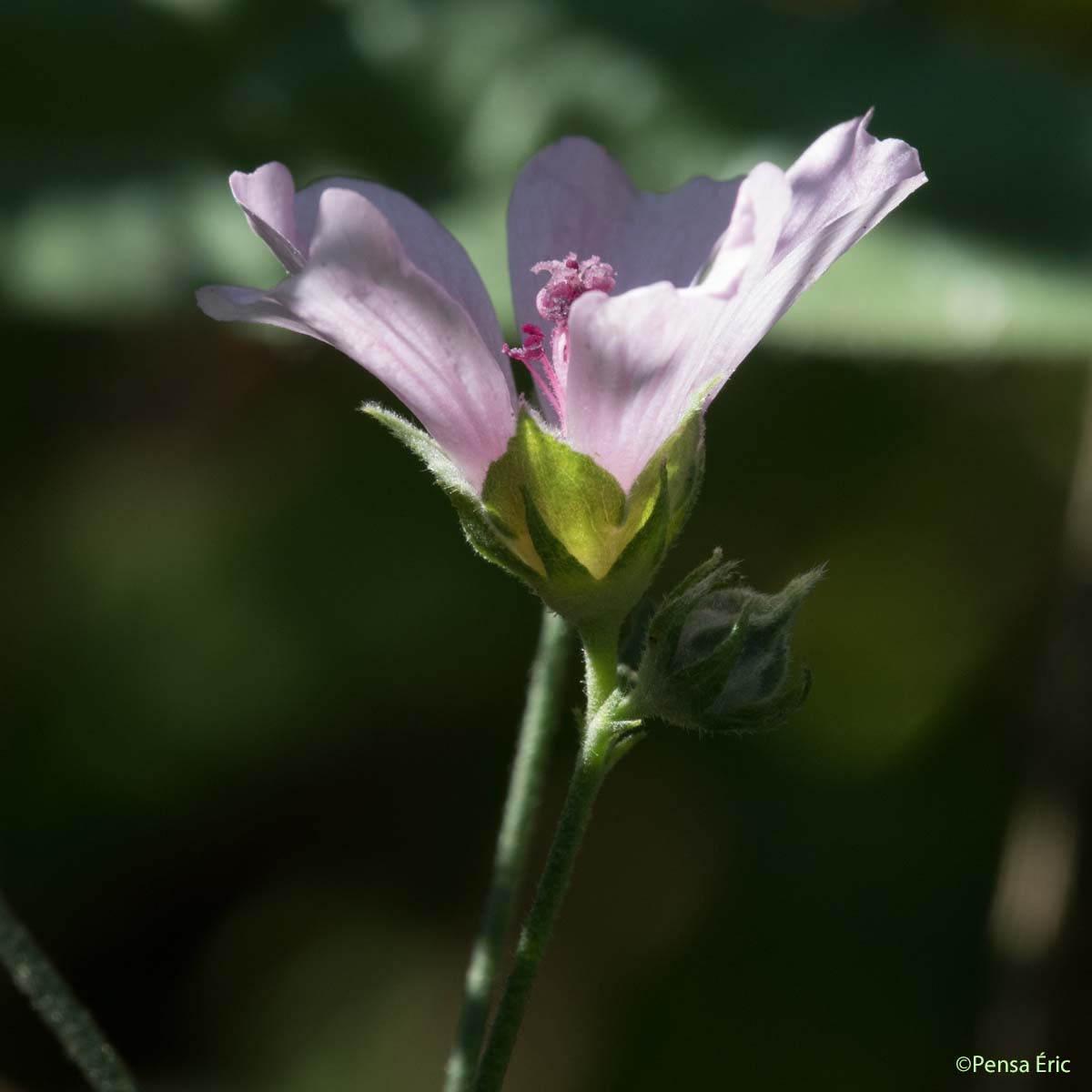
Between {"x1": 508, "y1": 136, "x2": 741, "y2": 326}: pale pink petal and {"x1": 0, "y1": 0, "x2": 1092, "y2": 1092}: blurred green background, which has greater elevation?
{"x1": 508, "y1": 136, "x2": 741, "y2": 326}: pale pink petal

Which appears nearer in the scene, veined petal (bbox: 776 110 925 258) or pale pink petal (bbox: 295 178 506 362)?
veined petal (bbox: 776 110 925 258)

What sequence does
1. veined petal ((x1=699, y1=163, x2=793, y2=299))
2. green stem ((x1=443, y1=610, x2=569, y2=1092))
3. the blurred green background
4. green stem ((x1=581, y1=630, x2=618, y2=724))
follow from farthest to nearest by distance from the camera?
1. the blurred green background
2. green stem ((x1=443, y1=610, x2=569, y2=1092))
3. green stem ((x1=581, y1=630, x2=618, y2=724))
4. veined petal ((x1=699, y1=163, x2=793, y2=299))

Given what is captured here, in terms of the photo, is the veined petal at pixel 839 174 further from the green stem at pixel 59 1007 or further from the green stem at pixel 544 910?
the green stem at pixel 59 1007

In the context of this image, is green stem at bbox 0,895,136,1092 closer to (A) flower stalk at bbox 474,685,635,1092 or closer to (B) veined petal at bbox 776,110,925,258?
(A) flower stalk at bbox 474,685,635,1092

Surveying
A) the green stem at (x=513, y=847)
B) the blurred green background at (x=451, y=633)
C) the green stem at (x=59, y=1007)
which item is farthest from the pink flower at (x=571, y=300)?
the blurred green background at (x=451, y=633)

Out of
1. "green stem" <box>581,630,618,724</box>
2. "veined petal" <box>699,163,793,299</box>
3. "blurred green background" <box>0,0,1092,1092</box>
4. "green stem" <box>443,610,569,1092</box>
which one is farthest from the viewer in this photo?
"blurred green background" <box>0,0,1092,1092</box>

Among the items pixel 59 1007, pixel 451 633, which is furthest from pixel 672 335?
pixel 451 633

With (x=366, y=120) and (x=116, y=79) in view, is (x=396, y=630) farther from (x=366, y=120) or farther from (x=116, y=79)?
(x=116, y=79)

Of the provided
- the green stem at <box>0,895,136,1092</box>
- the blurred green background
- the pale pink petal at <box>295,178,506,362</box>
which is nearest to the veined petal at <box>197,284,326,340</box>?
the pale pink petal at <box>295,178,506,362</box>
